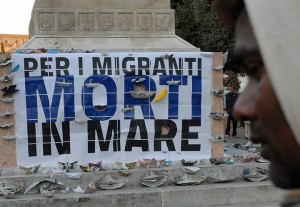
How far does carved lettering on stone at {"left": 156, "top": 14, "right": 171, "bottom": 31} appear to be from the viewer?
25.0 ft

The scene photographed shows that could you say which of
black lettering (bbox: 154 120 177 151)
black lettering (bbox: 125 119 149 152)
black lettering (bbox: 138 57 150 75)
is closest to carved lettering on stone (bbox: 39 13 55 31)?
black lettering (bbox: 138 57 150 75)

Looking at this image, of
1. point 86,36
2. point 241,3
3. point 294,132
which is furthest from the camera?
point 86,36

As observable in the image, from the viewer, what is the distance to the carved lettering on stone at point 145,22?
24.7ft

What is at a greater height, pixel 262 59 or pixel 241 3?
pixel 241 3

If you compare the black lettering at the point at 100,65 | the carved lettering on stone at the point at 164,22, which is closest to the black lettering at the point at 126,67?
the black lettering at the point at 100,65

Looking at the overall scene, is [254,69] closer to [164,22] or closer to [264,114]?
[264,114]

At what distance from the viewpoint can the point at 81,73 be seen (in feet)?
19.7

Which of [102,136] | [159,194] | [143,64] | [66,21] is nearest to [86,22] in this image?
[66,21]

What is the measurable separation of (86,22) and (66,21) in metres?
0.30

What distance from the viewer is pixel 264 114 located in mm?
1104

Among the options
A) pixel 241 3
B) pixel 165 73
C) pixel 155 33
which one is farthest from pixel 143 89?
pixel 241 3

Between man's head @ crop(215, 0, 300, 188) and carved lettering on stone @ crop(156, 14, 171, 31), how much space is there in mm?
6448

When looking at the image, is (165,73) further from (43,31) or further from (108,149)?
(43,31)

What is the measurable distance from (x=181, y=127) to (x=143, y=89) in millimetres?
700
